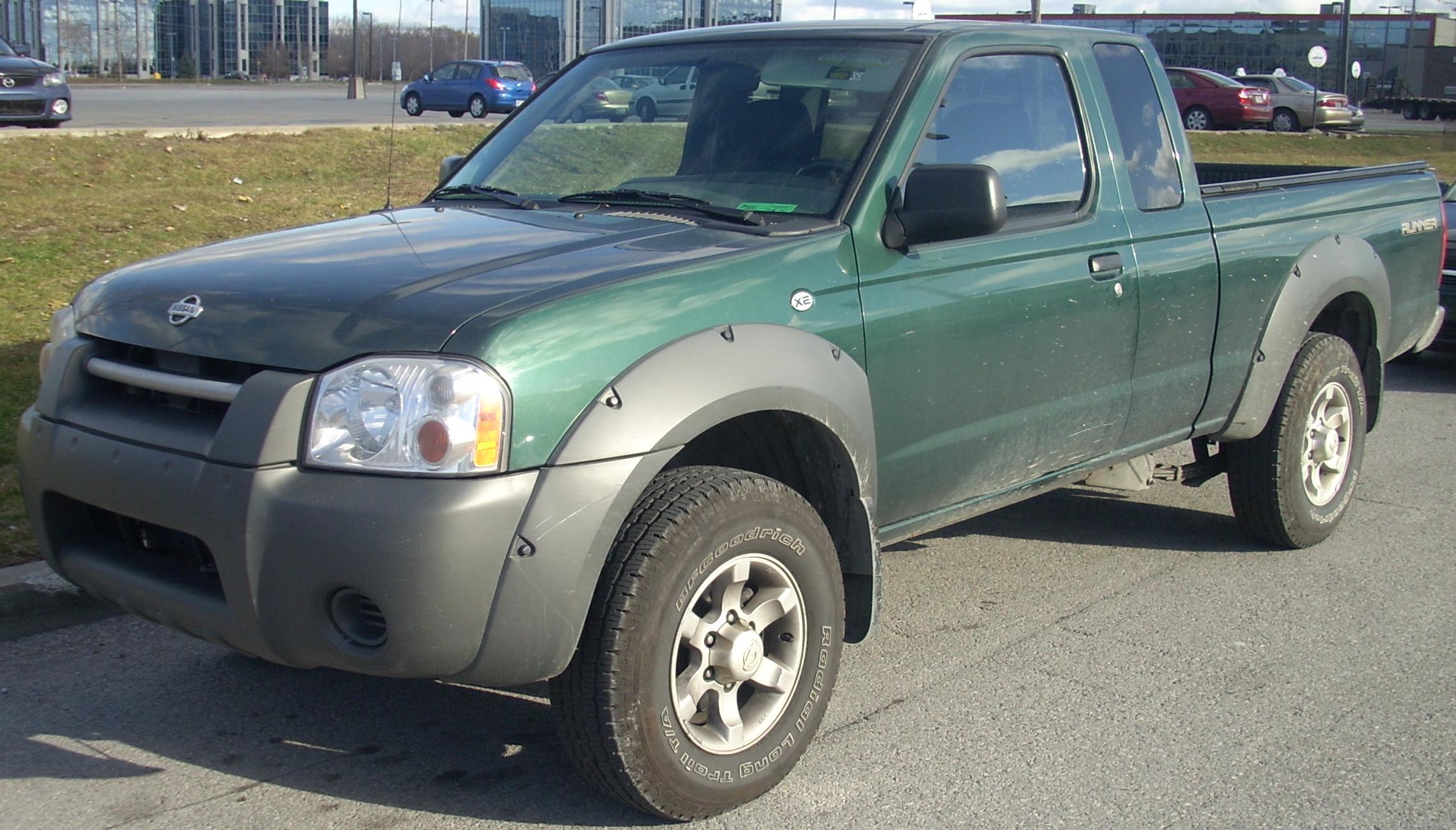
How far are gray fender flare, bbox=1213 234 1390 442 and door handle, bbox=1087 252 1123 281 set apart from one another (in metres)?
1.00

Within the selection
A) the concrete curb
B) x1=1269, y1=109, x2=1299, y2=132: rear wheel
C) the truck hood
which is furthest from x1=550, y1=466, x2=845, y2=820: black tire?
x1=1269, y1=109, x2=1299, y2=132: rear wheel

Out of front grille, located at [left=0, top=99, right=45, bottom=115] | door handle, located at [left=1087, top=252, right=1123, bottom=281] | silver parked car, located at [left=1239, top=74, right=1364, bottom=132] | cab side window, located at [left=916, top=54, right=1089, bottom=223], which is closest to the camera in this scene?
cab side window, located at [left=916, top=54, right=1089, bottom=223]

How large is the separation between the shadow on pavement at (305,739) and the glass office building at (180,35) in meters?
82.9

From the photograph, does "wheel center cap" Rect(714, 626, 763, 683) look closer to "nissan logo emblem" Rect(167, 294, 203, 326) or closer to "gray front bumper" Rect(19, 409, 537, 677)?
"gray front bumper" Rect(19, 409, 537, 677)

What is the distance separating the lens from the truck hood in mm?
3133

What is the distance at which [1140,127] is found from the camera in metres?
4.99

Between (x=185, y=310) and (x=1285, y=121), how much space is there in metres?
37.3

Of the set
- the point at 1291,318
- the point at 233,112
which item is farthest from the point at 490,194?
the point at 233,112

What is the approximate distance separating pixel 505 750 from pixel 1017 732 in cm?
141

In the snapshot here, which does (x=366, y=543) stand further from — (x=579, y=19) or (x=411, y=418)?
(x=579, y=19)

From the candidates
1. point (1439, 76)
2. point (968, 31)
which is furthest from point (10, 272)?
point (1439, 76)

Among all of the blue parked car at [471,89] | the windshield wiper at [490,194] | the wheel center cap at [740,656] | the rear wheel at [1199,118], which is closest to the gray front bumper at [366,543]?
the wheel center cap at [740,656]

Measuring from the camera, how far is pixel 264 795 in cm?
354

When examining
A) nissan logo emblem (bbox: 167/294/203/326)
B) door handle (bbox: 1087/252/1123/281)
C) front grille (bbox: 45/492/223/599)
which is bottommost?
front grille (bbox: 45/492/223/599)
